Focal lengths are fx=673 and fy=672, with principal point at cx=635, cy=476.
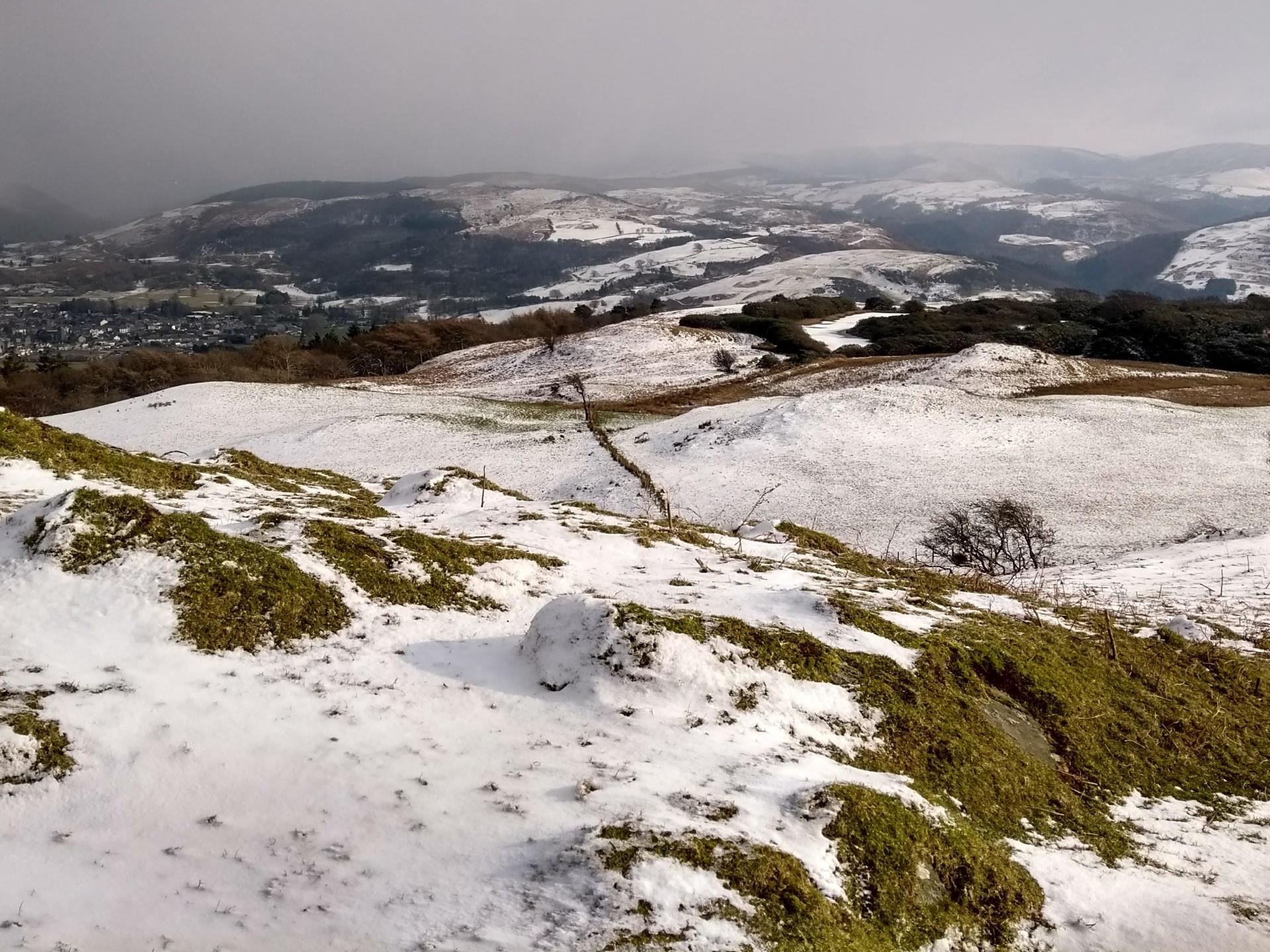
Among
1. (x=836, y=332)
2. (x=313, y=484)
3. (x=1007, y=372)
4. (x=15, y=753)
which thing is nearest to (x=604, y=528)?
(x=313, y=484)

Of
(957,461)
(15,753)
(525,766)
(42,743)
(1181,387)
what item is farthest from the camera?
(1181,387)

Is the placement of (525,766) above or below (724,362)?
above

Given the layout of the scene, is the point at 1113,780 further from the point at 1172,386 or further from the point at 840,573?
the point at 1172,386

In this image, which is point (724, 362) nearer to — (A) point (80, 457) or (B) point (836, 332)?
(B) point (836, 332)

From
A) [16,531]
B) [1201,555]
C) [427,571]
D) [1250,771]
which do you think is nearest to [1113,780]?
[1250,771]

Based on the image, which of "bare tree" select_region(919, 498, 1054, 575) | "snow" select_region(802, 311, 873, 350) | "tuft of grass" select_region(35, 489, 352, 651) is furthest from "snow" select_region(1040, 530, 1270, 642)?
"snow" select_region(802, 311, 873, 350)

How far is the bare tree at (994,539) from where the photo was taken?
22688 mm

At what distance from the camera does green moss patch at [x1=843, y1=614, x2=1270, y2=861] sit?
19.1ft

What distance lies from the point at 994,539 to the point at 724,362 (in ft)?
153

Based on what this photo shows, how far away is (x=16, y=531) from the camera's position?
7.07m

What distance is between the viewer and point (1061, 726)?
22.5ft

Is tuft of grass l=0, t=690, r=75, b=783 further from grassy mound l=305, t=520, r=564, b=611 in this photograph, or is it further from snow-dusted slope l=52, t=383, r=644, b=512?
snow-dusted slope l=52, t=383, r=644, b=512

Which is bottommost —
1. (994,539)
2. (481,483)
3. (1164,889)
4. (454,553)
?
(994,539)

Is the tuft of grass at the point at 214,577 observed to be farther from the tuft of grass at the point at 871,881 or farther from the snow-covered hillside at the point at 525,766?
the tuft of grass at the point at 871,881
